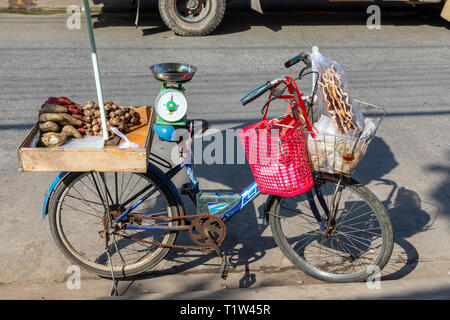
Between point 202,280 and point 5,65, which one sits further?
point 5,65

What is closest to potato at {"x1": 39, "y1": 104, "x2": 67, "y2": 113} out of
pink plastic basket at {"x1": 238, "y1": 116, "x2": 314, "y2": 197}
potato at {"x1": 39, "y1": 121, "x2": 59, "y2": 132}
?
potato at {"x1": 39, "y1": 121, "x2": 59, "y2": 132}

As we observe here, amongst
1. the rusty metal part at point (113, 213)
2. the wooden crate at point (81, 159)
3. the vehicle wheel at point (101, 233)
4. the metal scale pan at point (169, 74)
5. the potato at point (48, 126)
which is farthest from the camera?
the rusty metal part at point (113, 213)

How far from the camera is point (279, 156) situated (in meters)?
3.00

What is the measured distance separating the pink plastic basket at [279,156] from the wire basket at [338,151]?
6cm

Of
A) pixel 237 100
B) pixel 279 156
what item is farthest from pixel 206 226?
pixel 237 100

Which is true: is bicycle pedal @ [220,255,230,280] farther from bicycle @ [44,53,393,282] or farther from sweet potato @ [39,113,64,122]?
sweet potato @ [39,113,64,122]

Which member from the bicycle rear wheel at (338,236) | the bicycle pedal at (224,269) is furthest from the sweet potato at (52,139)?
the bicycle rear wheel at (338,236)

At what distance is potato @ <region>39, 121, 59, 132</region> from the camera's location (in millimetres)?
3213

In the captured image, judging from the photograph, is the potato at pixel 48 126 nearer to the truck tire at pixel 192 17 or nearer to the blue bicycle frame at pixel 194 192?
the blue bicycle frame at pixel 194 192

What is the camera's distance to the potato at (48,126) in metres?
3.21

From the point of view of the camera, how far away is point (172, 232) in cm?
348

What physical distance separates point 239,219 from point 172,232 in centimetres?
88

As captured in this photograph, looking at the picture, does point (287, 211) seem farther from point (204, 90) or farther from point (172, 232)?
point (204, 90)

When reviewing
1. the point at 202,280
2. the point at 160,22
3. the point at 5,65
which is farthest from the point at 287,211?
the point at 160,22
